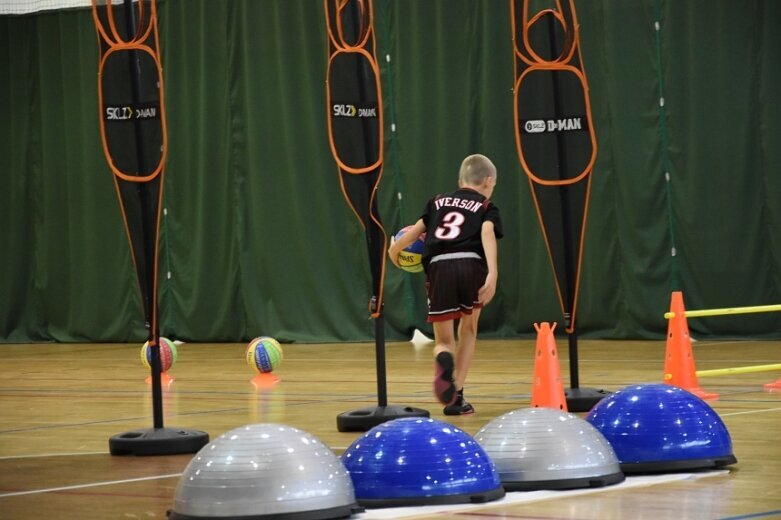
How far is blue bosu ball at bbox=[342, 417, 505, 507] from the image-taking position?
482cm

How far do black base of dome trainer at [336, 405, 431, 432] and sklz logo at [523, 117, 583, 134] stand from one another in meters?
1.79

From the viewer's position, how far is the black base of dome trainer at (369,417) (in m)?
7.44

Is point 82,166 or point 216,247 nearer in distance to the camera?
point 216,247

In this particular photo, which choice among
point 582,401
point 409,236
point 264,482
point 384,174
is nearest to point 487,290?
point 409,236

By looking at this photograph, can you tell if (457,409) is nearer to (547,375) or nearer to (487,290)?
(487,290)

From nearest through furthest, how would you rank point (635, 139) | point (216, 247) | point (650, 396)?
point (650, 396) → point (635, 139) → point (216, 247)

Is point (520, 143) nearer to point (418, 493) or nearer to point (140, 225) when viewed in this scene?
point (140, 225)

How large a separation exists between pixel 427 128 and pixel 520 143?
25.4ft

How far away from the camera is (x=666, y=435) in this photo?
5.41 m

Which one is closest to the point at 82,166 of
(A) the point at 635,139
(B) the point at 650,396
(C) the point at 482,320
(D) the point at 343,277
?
(D) the point at 343,277

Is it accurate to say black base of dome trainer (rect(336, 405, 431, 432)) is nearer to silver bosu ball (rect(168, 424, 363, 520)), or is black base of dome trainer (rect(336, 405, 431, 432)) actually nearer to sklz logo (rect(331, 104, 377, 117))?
sklz logo (rect(331, 104, 377, 117))

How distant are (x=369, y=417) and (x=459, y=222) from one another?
136cm

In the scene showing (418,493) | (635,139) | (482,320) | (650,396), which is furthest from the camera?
(482,320)

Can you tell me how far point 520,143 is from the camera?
8.04 m
